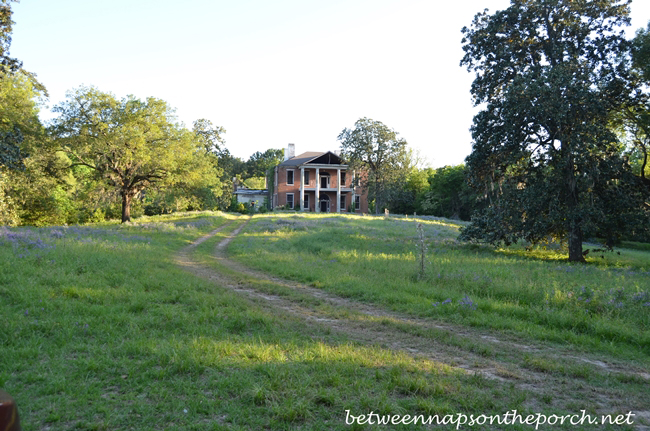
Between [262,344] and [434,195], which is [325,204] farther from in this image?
[262,344]

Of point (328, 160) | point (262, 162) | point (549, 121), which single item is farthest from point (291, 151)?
point (549, 121)

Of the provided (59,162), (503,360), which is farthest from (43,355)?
(59,162)

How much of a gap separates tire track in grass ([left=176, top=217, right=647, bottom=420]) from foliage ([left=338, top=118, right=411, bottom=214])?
44664 mm

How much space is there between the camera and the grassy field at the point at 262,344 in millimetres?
3973

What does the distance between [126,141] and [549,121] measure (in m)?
24.2

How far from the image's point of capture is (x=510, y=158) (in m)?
16.6

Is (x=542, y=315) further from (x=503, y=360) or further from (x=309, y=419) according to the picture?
(x=309, y=419)

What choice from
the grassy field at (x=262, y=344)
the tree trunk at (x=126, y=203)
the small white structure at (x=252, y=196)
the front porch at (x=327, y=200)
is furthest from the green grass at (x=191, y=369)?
the small white structure at (x=252, y=196)

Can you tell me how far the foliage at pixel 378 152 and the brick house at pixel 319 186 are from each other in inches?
136

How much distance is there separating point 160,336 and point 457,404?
14.2 ft

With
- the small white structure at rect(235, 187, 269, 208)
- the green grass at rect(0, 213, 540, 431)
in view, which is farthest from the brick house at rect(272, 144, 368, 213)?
the green grass at rect(0, 213, 540, 431)

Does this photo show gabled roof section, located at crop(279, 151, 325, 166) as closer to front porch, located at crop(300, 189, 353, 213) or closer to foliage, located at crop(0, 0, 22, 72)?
front porch, located at crop(300, 189, 353, 213)

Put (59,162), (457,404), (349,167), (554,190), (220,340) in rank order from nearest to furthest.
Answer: (457,404)
(220,340)
(554,190)
(59,162)
(349,167)

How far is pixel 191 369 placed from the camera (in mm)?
4746
